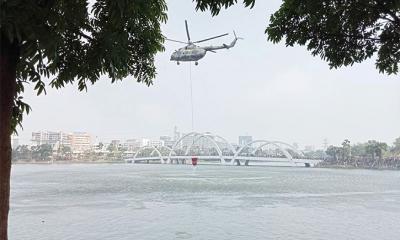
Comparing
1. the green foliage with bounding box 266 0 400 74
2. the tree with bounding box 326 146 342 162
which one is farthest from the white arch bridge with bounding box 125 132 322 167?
the green foliage with bounding box 266 0 400 74

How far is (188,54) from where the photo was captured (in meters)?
76.6

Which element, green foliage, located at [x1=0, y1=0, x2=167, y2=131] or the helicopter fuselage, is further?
the helicopter fuselage

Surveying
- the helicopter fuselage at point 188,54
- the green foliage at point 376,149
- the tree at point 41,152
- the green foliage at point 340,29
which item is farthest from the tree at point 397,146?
the green foliage at point 340,29

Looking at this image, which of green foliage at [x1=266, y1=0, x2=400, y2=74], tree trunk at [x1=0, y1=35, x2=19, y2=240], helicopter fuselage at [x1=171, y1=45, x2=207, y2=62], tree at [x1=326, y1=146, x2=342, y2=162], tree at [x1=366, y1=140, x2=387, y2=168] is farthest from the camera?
tree at [x1=326, y1=146, x2=342, y2=162]

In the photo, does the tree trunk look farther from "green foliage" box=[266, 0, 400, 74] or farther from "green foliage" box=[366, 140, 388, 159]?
"green foliage" box=[366, 140, 388, 159]

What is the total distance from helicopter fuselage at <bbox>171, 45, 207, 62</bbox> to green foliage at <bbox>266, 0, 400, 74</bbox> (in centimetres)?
7178

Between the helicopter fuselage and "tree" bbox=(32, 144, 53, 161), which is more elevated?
the helicopter fuselage

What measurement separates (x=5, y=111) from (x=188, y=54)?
7404cm

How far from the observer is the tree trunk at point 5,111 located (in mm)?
3512

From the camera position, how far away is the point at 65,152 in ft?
580

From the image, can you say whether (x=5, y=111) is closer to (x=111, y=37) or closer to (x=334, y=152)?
(x=111, y=37)

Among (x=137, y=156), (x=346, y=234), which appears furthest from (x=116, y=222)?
(x=137, y=156)

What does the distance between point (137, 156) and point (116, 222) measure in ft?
492

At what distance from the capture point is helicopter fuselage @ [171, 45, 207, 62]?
76562mm
